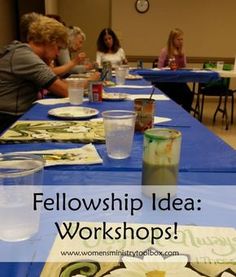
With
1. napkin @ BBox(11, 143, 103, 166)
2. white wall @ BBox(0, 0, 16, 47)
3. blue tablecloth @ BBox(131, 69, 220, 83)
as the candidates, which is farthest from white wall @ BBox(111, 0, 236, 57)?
napkin @ BBox(11, 143, 103, 166)

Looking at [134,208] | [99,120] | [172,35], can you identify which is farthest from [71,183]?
[172,35]

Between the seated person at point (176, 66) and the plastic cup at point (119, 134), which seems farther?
the seated person at point (176, 66)

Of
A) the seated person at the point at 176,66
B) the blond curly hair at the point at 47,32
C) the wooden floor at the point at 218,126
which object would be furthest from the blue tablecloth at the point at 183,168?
the seated person at the point at 176,66

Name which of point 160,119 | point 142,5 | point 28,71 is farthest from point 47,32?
point 142,5

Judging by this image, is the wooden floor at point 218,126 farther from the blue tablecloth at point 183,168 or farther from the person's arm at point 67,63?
the blue tablecloth at point 183,168

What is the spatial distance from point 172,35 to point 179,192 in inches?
176

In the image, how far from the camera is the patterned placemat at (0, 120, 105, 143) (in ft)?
3.79

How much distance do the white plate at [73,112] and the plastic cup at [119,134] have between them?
482mm

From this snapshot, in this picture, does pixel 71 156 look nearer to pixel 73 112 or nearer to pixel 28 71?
pixel 73 112

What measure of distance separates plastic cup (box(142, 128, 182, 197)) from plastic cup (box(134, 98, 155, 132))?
43 centimetres

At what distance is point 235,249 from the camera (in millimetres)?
577

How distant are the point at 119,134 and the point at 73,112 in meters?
0.63

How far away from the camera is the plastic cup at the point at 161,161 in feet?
2.39

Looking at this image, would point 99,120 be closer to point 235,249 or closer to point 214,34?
point 235,249
